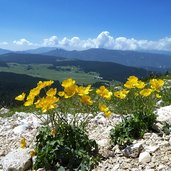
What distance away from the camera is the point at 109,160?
6523 mm

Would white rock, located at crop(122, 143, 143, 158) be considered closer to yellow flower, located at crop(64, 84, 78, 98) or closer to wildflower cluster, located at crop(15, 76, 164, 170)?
wildflower cluster, located at crop(15, 76, 164, 170)

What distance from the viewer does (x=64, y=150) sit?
20.6ft

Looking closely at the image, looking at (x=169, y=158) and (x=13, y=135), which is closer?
(x=169, y=158)

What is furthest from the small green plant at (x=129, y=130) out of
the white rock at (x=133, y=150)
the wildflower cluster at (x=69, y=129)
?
the white rock at (x=133, y=150)

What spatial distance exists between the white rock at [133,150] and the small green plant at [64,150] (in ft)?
1.86

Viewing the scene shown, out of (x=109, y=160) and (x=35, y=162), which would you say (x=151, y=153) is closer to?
(x=109, y=160)

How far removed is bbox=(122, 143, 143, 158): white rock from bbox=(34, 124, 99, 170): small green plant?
1.86ft

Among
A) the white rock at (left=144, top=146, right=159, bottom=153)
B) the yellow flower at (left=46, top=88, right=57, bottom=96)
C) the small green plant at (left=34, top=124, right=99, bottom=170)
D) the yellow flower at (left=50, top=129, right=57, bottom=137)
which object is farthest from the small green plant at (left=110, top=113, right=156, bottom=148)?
the yellow flower at (left=46, top=88, right=57, bottom=96)

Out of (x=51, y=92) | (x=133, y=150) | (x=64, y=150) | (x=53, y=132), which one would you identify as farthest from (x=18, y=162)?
(x=133, y=150)

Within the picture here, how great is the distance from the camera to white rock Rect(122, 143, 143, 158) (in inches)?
254

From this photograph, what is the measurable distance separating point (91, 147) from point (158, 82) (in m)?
1.96

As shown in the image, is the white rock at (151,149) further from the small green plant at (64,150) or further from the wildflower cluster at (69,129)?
the small green plant at (64,150)

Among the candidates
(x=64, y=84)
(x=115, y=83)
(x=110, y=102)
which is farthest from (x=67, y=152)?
(x=115, y=83)

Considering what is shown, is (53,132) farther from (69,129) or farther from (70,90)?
(70,90)
